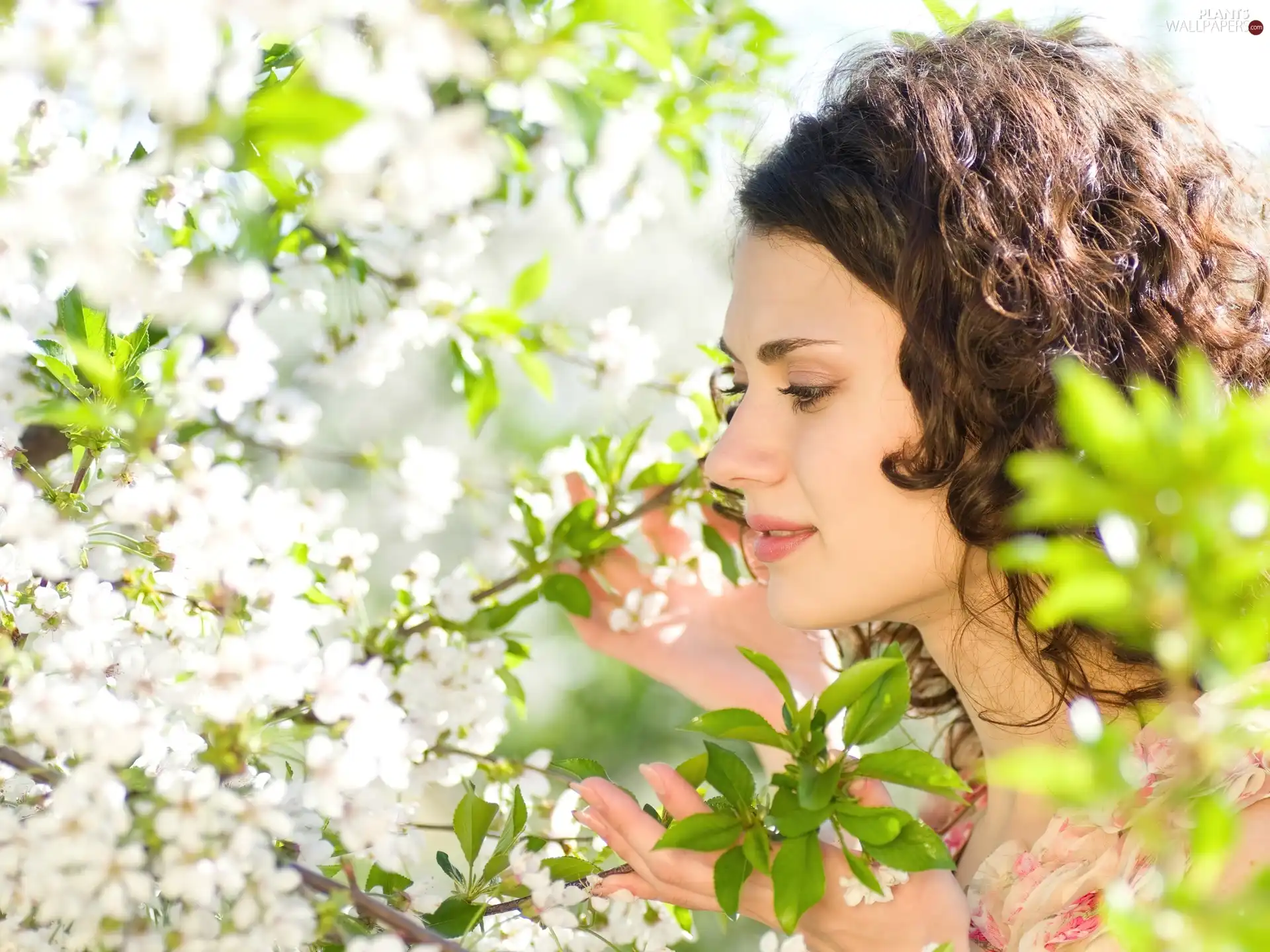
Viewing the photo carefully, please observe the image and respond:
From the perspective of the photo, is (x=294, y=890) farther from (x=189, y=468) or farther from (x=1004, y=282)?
(x=1004, y=282)

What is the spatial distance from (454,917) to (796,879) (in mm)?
223

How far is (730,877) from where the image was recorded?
74 cm

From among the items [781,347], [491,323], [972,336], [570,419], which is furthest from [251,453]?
[570,419]

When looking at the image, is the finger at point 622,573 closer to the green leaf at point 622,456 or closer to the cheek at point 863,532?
the green leaf at point 622,456

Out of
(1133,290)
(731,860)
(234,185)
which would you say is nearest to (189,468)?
(234,185)

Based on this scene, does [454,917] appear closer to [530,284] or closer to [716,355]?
[530,284]

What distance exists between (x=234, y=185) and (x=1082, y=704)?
565mm

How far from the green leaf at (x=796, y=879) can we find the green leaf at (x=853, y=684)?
8 cm

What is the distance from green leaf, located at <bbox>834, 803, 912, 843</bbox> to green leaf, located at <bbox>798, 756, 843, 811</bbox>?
0.05ft

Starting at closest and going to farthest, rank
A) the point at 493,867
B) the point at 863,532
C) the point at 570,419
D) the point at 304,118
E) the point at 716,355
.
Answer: the point at 304,118
the point at 493,867
the point at 863,532
the point at 716,355
the point at 570,419

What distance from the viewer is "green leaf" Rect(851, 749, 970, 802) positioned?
2.22 ft

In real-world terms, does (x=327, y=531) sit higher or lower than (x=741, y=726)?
lower

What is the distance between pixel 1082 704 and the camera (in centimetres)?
36

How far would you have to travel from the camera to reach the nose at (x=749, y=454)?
1013 millimetres
